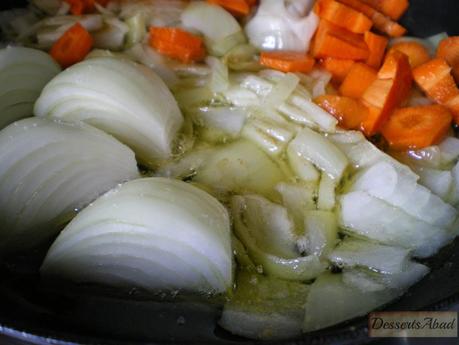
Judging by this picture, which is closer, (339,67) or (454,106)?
(454,106)

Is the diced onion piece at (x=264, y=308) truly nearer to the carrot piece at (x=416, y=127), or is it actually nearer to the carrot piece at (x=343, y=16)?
the carrot piece at (x=416, y=127)

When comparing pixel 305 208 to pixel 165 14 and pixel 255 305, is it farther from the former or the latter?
pixel 165 14

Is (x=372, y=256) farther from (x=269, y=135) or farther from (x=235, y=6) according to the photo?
(x=235, y=6)

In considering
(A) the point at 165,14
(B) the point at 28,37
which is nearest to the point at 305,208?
(A) the point at 165,14

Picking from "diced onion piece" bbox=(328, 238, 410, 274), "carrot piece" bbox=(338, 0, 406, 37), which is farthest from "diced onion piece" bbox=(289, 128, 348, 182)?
"carrot piece" bbox=(338, 0, 406, 37)

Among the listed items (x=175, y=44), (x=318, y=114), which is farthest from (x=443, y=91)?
(x=175, y=44)

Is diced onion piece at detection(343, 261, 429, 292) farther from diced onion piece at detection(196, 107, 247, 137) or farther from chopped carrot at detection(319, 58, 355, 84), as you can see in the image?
chopped carrot at detection(319, 58, 355, 84)

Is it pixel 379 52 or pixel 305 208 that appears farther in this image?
pixel 379 52
